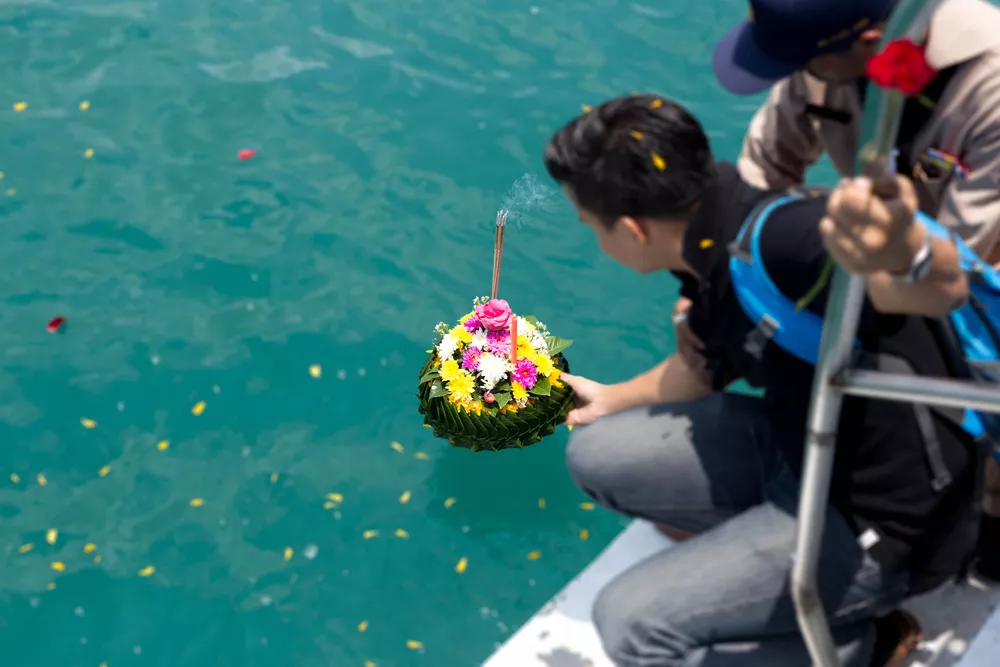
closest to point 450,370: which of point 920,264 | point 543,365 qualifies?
point 543,365

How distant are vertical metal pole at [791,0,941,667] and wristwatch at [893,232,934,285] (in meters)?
0.08

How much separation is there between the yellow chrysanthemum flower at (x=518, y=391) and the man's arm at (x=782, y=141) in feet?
3.27

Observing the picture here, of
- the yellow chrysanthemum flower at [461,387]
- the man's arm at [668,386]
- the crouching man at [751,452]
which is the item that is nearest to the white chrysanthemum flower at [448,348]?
the yellow chrysanthemum flower at [461,387]

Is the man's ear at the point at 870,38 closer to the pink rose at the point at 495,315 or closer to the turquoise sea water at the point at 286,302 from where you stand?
the pink rose at the point at 495,315

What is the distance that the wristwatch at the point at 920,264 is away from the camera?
1.65 metres

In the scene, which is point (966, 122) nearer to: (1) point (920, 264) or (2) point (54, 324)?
(1) point (920, 264)

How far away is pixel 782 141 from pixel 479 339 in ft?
3.92

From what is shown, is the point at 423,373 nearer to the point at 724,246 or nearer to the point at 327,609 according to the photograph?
the point at 327,609

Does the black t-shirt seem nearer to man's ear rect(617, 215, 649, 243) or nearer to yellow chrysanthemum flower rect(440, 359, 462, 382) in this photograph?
man's ear rect(617, 215, 649, 243)

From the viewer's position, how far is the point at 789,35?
8.27ft

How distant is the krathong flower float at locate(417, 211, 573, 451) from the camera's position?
11.0ft

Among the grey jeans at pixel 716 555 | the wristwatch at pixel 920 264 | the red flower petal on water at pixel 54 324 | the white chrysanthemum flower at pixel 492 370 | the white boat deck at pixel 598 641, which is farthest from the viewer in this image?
the red flower petal on water at pixel 54 324

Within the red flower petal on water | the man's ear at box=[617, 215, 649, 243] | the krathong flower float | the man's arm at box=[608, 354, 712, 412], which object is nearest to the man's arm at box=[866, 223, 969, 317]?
the man's ear at box=[617, 215, 649, 243]

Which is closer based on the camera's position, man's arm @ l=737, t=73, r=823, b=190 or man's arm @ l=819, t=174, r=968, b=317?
man's arm @ l=819, t=174, r=968, b=317
